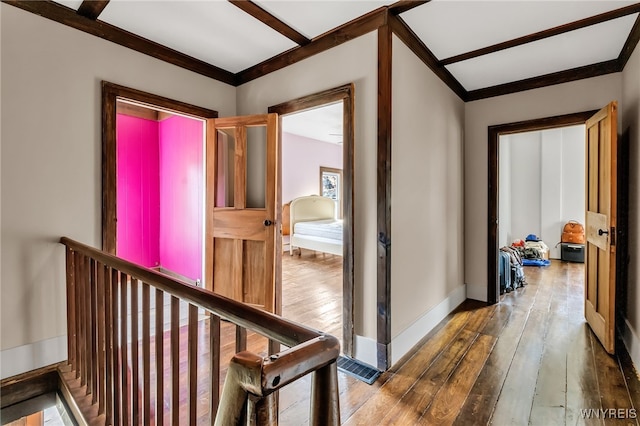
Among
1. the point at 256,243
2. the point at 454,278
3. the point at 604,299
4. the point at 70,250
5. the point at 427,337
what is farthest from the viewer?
the point at 454,278

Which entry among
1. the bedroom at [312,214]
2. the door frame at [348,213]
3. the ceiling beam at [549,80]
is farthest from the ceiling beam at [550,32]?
the bedroom at [312,214]

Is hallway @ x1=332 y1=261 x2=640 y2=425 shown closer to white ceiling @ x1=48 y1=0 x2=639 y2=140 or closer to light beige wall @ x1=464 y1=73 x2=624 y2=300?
light beige wall @ x1=464 y1=73 x2=624 y2=300

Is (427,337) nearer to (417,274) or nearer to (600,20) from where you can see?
(417,274)

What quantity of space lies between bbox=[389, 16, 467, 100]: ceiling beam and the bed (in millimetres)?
3015

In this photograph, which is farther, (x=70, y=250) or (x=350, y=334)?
(x=350, y=334)

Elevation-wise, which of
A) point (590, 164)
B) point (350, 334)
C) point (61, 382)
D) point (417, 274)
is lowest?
point (61, 382)

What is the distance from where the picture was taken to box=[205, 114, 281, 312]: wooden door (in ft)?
9.54

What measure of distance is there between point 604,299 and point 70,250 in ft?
13.4

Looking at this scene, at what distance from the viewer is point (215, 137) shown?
316cm

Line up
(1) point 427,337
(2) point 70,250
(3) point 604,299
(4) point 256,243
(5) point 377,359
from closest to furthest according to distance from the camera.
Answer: (2) point 70,250 < (5) point 377,359 < (3) point 604,299 < (1) point 427,337 < (4) point 256,243

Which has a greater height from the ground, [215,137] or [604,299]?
[215,137]

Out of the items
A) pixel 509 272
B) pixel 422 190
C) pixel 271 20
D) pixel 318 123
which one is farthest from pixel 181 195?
pixel 509 272

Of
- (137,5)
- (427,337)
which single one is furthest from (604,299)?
(137,5)

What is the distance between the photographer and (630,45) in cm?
254
